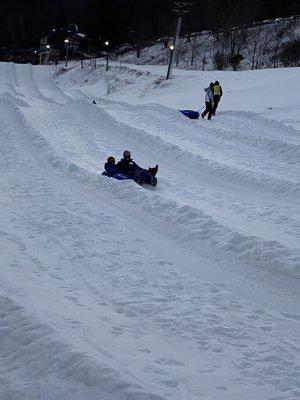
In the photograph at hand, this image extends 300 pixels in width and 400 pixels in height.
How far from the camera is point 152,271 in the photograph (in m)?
6.00

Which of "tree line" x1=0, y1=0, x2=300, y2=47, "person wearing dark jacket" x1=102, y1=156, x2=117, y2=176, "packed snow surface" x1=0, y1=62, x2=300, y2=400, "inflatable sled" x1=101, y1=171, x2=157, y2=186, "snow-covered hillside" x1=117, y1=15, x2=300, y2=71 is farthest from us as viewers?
"tree line" x1=0, y1=0, x2=300, y2=47

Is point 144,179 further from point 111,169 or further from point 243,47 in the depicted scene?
point 243,47

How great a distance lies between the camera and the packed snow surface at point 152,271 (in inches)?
145

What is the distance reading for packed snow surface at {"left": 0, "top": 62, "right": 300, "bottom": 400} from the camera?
367 cm

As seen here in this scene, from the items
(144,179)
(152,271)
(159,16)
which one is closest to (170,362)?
(152,271)

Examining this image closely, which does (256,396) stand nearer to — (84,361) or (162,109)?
(84,361)

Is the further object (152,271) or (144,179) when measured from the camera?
(144,179)

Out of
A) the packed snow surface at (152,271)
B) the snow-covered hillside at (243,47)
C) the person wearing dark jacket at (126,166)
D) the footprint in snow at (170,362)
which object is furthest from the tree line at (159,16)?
the footprint in snow at (170,362)

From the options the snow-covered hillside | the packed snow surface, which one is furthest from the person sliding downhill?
the snow-covered hillside

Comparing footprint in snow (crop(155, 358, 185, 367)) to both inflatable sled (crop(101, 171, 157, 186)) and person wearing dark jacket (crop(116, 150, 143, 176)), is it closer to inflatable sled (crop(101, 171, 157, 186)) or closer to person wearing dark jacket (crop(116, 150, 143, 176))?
inflatable sled (crop(101, 171, 157, 186))

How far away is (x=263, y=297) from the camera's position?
5.46 metres

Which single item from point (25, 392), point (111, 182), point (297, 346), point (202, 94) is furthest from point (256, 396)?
point (202, 94)

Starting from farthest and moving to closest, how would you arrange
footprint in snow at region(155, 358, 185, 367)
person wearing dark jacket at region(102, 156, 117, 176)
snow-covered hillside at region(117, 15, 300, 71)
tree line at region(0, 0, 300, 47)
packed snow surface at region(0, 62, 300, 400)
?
1. tree line at region(0, 0, 300, 47)
2. snow-covered hillside at region(117, 15, 300, 71)
3. person wearing dark jacket at region(102, 156, 117, 176)
4. footprint in snow at region(155, 358, 185, 367)
5. packed snow surface at region(0, 62, 300, 400)

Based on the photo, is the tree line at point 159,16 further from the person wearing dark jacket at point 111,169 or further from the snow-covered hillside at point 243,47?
the person wearing dark jacket at point 111,169
